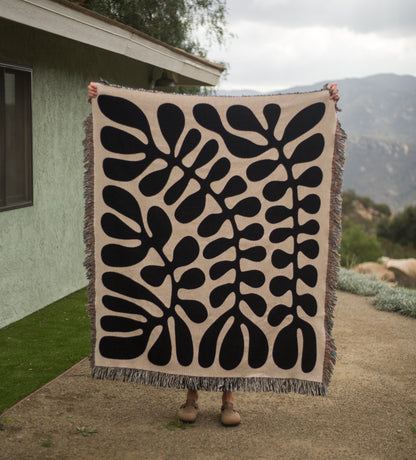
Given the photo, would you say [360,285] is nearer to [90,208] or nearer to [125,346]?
[125,346]


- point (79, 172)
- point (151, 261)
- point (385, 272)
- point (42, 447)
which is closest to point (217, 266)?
point (151, 261)

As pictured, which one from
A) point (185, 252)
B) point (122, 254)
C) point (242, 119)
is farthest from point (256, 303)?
point (242, 119)

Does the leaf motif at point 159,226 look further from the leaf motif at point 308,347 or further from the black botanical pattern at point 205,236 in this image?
the leaf motif at point 308,347

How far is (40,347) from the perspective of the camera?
15.5ft

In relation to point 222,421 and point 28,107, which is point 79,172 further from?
point 222,421

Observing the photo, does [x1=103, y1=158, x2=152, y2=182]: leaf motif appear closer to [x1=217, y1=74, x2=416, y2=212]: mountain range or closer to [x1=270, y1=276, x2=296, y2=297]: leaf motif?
[x1=270, y1=276, x2=296, y2=297]: leaf motif

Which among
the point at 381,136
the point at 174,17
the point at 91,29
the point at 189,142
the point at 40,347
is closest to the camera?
the point at 189,142

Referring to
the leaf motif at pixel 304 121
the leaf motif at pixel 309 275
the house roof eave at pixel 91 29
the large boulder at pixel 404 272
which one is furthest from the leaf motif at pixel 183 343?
the large boulder at pixel 404 272

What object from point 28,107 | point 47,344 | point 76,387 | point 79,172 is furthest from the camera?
point 79,172

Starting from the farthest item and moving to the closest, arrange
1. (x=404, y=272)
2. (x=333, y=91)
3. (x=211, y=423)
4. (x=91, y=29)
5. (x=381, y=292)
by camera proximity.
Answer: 1. (x=404, y=272)
2. (x=381, y=292)
3. (x=91, y=29)
4. (x=211, y=423)
5. (x=333, y=91)

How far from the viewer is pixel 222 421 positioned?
10.8 ft

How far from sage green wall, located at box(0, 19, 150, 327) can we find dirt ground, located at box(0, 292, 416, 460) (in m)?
1.57

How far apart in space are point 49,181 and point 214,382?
3523mm

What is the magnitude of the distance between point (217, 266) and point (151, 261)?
383 mm
